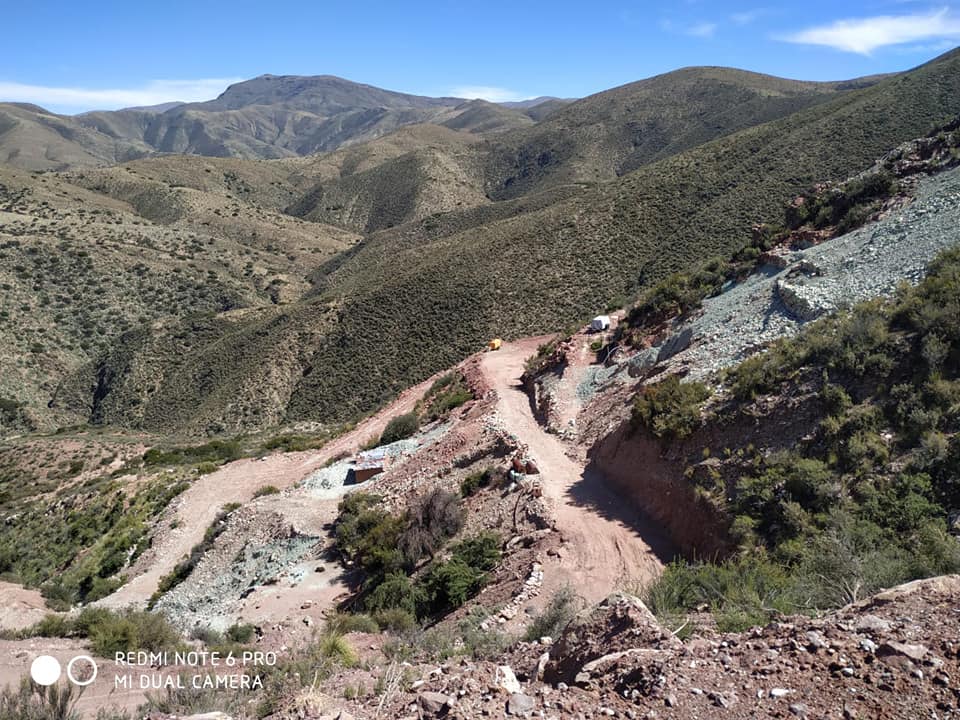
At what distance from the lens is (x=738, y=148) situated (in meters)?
51.1

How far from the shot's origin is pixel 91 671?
8.63m

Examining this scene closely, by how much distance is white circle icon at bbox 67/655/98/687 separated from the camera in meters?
7.91

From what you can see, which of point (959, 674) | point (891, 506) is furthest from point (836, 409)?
point (959, 674)

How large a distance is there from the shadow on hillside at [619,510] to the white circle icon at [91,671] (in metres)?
8.87

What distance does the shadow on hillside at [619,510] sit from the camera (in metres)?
12.0

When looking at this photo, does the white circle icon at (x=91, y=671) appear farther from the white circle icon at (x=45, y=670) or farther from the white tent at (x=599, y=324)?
the white tent at (x=599, y=324)

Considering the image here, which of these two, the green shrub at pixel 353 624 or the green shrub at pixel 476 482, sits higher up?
the green shrub at pixel 476 482

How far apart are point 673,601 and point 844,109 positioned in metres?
56.0

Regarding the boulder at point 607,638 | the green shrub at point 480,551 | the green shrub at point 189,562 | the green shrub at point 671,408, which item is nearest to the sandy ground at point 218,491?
the green shrub at point 189,562

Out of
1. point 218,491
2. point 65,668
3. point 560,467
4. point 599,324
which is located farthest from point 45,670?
point 599,324

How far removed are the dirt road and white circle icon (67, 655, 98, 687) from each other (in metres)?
6.59

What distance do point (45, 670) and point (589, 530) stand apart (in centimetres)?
887

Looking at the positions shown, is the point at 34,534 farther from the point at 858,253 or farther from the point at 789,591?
the point at 858,253

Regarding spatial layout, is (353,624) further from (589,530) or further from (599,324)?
(599,324)
